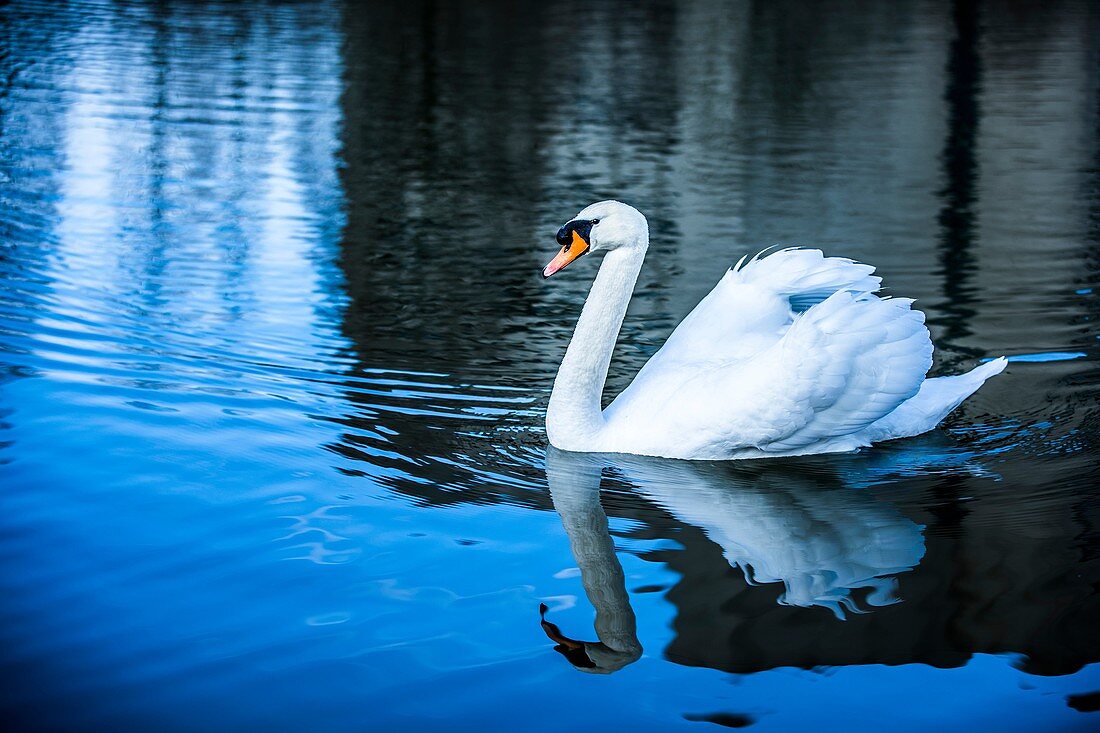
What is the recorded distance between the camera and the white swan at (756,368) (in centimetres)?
558

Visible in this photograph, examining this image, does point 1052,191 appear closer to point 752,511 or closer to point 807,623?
point 752,511

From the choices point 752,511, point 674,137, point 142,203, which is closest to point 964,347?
point 752,511

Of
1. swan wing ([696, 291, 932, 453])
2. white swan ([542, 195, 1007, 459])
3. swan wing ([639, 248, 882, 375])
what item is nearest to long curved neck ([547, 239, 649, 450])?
white swan ([542, 195, 1007, 459])

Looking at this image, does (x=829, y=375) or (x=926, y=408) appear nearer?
(x=829, y=375)

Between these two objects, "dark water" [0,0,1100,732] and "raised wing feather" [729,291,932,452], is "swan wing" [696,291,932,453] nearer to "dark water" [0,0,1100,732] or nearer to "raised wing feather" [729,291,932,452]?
"raised wing feather" [729,291,932,452]

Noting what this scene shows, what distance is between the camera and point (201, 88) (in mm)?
20594

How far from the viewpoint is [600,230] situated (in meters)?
5.98

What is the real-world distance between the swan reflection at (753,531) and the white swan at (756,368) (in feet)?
0.48

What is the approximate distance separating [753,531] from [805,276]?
60.6 inches

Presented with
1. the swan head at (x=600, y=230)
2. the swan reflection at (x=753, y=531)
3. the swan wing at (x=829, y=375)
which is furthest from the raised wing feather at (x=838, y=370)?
the swan head at (x=600, y=230)

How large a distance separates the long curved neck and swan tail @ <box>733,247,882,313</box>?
0.60 meters

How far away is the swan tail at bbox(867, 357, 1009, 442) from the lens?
6133 mm

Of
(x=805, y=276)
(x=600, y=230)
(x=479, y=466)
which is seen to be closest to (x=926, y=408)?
(x=805, y=276)

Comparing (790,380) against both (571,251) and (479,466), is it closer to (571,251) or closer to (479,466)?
(571,251)
